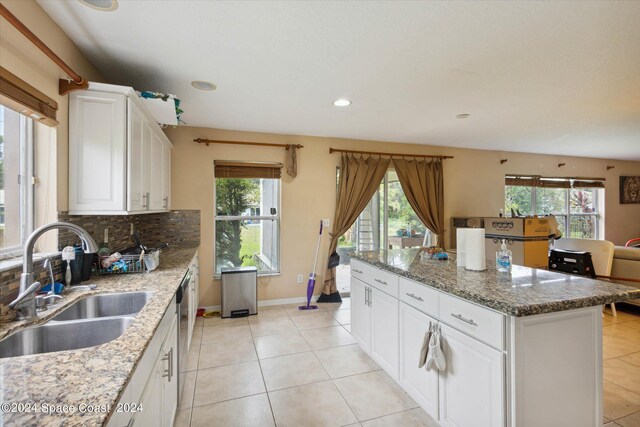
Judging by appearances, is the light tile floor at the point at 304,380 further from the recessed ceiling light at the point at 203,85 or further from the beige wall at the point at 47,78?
the recessed ceiling light at the point at 203,85

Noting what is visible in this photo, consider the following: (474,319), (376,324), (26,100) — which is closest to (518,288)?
(474,319)

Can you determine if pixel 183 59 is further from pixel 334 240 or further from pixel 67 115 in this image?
pixel 334 240

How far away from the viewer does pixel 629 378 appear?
8.03 feet

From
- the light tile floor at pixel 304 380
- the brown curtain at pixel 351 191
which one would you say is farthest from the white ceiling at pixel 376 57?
the light tile floor at pixel 304 380

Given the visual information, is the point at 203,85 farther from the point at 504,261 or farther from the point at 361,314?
the point at 504,261

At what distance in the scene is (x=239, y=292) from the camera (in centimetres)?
384

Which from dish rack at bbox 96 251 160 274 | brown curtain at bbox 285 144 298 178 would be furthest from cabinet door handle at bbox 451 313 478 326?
brown curtain at bbox 285 144 298 178

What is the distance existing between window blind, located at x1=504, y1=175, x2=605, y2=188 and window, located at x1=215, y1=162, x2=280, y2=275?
14.4ft

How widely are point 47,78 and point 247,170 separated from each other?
250 cm

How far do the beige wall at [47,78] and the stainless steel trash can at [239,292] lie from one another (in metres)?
2.13

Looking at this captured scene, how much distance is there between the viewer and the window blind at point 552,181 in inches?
224

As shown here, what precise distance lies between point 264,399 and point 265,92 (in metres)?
2.54

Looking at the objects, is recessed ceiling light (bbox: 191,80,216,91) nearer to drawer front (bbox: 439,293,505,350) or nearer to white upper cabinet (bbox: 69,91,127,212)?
white upper cabinet (bbox: 69,91,127,212)

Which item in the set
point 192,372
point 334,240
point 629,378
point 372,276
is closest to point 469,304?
point 372,276
